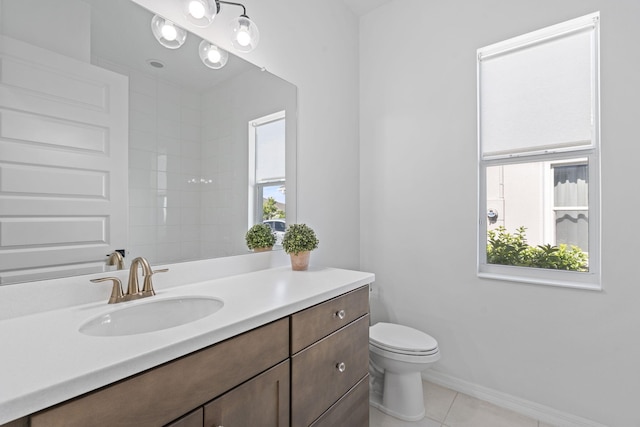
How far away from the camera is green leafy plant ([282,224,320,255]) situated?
167cm

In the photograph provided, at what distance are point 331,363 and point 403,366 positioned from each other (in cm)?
68

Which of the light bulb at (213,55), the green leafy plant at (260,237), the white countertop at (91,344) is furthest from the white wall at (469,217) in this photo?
the light bulb at (213,55)

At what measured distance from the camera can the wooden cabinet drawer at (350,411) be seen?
1.26m

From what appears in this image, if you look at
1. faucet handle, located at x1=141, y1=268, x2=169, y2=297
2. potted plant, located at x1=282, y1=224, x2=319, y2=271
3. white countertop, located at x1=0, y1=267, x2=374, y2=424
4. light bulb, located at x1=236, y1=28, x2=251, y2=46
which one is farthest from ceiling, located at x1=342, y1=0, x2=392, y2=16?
faucet handle, located at x1=141, y1=268, x2=169, y2=297

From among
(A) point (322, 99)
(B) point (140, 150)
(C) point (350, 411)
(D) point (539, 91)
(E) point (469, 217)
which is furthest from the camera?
(A) point (322, 99)

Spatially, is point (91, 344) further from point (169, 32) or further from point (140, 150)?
point (169, 32)

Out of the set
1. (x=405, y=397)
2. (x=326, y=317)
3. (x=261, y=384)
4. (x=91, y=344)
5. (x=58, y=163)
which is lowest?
(x=405, y=397)

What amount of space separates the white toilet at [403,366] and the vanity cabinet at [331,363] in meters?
0.31

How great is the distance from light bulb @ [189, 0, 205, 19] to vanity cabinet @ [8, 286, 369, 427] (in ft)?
4.24

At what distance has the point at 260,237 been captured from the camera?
1705 mm

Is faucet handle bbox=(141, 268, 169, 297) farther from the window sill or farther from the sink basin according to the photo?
the window sill

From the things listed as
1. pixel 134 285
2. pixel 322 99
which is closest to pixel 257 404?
pixel 134 285

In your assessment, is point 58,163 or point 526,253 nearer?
point 58,163

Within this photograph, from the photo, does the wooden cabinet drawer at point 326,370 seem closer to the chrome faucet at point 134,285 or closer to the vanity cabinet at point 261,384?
the vanity cabinet at point 261,384
